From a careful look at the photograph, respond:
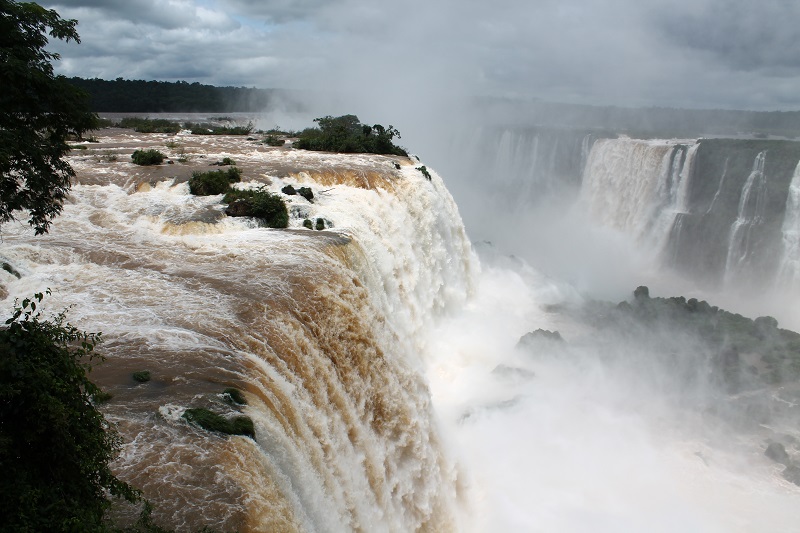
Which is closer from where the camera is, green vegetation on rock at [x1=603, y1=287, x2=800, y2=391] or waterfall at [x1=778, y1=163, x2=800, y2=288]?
green vegetation on rock at [x1=603, y1=287, x2=800, y2=391]

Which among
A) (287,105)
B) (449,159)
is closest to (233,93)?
(287,105)

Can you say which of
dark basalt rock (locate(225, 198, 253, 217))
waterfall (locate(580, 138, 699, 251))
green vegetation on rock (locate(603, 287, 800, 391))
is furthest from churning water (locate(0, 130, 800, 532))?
waterfall (locate(580, 138, 699, 251))

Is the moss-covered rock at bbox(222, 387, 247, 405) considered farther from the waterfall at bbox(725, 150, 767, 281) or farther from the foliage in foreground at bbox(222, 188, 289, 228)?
the waterfall at bbox(725, 150, 767, 281)

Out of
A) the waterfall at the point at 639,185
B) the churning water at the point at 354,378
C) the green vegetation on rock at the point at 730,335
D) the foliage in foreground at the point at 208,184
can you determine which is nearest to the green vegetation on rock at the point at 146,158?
the churning water at the point at 354,378

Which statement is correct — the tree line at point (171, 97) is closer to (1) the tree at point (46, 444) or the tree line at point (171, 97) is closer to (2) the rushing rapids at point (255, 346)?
(2) the rushing rapids at point (255, 346)

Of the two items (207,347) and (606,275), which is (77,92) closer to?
(207,347)
